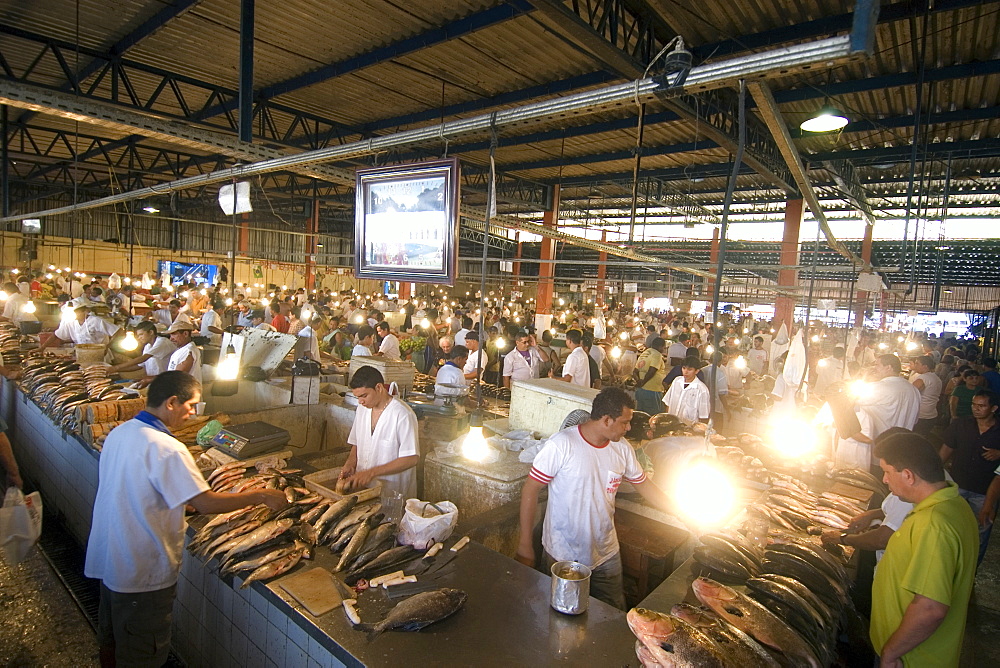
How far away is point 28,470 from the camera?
7.21m

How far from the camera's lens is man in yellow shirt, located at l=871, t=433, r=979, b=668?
2609mm

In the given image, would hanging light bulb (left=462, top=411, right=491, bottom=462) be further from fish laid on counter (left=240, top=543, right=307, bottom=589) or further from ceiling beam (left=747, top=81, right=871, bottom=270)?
ceiling beam (left=747, top=81, right=871, bottom=270)

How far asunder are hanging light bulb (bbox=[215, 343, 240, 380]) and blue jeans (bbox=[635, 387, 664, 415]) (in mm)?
6853

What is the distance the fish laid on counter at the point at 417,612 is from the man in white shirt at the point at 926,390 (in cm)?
1031

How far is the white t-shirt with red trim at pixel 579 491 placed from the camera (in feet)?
12.1

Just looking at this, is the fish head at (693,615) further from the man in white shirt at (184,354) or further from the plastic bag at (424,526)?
the man in white shirt at (184,354)

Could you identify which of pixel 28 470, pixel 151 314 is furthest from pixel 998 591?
pixel 151 314

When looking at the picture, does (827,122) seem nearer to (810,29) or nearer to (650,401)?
Result: (810,29)

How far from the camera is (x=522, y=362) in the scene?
9.21m

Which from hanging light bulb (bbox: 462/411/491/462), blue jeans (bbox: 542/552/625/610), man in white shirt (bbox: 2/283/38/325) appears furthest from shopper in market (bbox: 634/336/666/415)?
man in white shirt (bbox: 2/283/38/325)

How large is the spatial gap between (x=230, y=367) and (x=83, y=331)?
5.03m

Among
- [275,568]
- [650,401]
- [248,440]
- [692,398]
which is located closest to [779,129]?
[692,398]

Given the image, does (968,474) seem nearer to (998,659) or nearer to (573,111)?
(998,659)

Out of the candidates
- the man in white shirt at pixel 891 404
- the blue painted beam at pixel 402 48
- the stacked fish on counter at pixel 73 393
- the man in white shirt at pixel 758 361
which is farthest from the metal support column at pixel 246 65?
the man in white shirt at pixel 758 361
